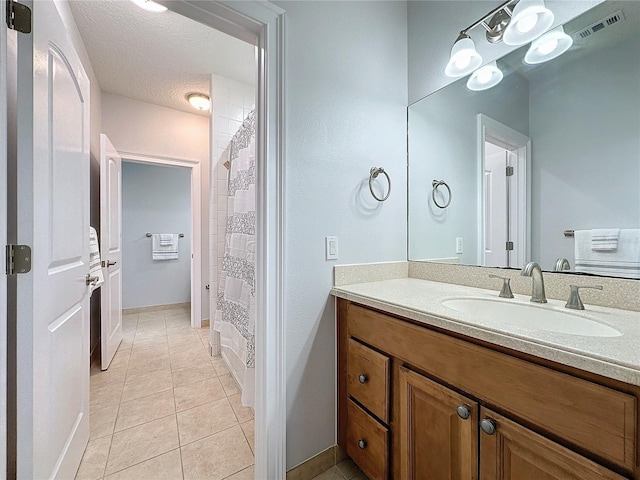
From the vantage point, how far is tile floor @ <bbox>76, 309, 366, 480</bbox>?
1339 mm

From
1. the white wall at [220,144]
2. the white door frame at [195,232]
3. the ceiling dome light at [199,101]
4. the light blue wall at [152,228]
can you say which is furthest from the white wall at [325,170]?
the light blue wall at [152,228]

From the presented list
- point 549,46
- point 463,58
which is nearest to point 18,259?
point 463,58

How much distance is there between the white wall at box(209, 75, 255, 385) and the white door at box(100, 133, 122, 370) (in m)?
0.84

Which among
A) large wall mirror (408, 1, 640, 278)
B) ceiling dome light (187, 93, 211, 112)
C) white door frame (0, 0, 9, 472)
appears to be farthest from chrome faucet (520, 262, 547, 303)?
ceiling dome light (187, 93, 211, 112)

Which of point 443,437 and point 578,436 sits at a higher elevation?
point 578,436

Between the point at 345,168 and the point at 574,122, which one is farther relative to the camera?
the point at 345,168

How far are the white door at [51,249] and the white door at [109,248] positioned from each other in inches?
42.4

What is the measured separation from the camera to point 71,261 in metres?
1.25

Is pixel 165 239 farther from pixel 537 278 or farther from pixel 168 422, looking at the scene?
pixel 537 278

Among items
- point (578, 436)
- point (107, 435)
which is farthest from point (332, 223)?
point (107, 435)

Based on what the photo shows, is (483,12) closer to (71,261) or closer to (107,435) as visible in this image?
(71,261)

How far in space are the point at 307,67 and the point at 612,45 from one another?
3.79ft

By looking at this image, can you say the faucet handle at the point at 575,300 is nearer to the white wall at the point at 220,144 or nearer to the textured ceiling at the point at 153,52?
the white wall at the point at 220,144

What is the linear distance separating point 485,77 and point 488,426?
1487 millimetres
